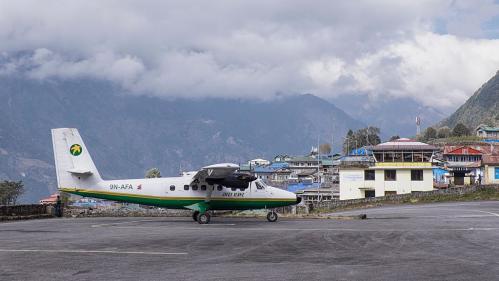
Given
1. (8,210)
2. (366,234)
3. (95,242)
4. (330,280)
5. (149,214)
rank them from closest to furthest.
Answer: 1. (330,280)
2. (95,242)
3. (366,234)
4. (8,210)
5. (149,214)

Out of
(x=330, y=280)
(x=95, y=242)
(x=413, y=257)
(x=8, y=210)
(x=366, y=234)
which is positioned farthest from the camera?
(x=8, y=210)

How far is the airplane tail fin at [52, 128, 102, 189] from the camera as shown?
36.5 metres

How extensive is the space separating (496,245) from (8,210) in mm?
31031

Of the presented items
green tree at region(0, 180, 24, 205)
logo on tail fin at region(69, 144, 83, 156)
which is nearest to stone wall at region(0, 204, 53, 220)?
logo on tail fin at region(69, 144, 83, 156)

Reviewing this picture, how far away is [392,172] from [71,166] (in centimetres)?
5941

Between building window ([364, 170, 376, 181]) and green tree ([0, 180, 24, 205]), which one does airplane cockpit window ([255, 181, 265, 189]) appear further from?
green tree ([0, 180, 24, 205])

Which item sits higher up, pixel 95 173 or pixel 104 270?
pixel 95 173

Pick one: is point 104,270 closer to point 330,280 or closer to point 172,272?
point 172,272

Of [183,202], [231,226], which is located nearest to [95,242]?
[231,226]

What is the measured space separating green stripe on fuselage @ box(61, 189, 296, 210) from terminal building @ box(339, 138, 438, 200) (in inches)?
2093

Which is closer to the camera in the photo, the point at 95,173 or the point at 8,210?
the point at 95,173

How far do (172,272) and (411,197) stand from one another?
53.6 meters

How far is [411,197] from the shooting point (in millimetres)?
66625

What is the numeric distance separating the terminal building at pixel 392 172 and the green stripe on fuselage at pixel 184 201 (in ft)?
174
